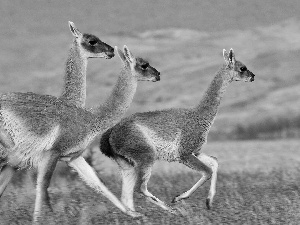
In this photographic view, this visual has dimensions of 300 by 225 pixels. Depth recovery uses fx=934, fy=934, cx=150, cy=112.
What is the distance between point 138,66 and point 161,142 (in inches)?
43.1

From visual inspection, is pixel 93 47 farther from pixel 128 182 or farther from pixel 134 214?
pixel 134 214

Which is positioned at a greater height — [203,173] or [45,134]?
[45,134]

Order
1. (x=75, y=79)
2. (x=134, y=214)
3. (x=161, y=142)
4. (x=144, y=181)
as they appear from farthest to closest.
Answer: (x=161, y=142) < (x=144, y=181) < (x=75, y=79) < (x=134, y=214)

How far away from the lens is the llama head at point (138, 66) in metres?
12.7

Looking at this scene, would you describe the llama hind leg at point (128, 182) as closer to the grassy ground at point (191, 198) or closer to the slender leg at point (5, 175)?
the grassy ground at point (191, 198)

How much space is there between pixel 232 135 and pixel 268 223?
18.5 metres

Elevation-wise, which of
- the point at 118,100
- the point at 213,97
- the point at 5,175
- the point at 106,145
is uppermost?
the point at 118,100

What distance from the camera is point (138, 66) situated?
1278cm

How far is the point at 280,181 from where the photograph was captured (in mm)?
16531

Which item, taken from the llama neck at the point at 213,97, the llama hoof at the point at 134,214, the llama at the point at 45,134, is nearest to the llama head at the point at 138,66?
the llama at the point at 45,134

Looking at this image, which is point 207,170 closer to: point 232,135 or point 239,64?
point 239,64

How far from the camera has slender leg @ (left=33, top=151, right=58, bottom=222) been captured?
38.6 ft

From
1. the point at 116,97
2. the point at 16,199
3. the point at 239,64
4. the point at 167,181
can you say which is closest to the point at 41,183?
the point at 116,97

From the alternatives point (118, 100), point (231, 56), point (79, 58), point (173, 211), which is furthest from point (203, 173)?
point (79, 58)
